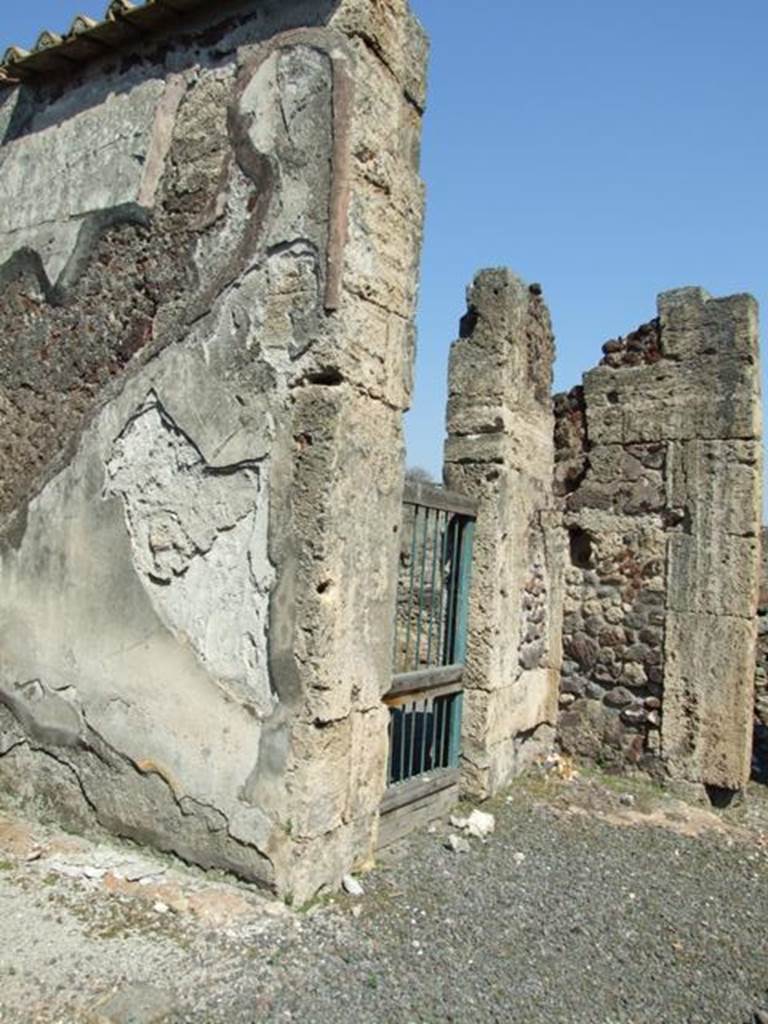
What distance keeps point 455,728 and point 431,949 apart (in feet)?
6.46

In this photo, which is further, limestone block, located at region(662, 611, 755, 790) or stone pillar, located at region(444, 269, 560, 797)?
limestone block, located at region(662, 611, 755, 790)

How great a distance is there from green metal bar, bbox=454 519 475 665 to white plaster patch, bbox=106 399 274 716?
193 cm

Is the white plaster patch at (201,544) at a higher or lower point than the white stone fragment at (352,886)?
higher

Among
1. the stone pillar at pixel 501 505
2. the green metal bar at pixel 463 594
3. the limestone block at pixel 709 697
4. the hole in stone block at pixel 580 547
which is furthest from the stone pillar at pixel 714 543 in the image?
the green metal bar at pixel 463 594

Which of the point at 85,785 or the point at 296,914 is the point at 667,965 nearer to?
the point at 296,914

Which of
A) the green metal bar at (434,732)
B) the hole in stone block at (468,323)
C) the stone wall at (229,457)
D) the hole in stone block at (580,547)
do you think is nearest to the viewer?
the stone wall at (229,457)

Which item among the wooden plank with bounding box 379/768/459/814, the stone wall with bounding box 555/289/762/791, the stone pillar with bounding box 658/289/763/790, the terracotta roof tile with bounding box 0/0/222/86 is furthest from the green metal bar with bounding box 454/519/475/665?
the terracotta roof tile with bounding box 0/0/222/86

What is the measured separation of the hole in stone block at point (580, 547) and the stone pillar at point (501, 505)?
0.37 metres

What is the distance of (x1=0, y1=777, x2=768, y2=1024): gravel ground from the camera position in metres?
2.60

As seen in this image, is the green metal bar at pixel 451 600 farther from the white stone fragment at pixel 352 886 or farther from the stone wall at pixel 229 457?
the white stone fragment at pixel 352 886

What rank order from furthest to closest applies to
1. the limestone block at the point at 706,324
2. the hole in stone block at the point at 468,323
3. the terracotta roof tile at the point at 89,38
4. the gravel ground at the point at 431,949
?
1. the limestone block at the point at 706,324
2. the hole in stone block at the point at 468,323
3. the terracotta roof tile at the point at 89,38
4. the gravel ground at the point at 431,949

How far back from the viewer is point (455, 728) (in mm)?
4980

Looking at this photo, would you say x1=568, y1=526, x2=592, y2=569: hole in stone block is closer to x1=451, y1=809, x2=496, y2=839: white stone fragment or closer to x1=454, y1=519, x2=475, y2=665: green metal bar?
x1=454, y1=519, x2=475, y2=665: green metal bar

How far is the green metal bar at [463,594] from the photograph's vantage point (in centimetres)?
503
